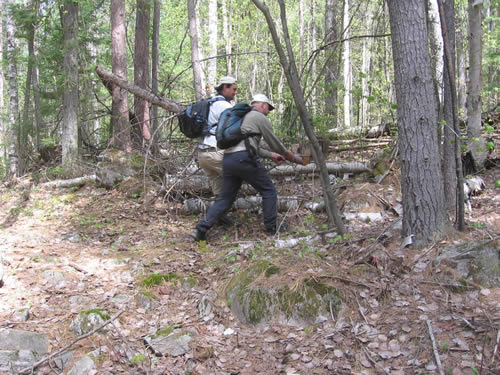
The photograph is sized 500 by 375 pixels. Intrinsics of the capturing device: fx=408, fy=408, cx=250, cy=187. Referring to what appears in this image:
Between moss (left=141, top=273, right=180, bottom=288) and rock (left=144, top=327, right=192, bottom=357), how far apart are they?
101cm

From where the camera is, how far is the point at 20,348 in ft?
12.3

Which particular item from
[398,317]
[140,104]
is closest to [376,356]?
[398,317]

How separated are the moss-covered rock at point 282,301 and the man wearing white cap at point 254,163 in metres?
1.86

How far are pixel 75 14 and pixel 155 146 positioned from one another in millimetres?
5013

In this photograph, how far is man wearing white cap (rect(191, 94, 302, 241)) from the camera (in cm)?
585

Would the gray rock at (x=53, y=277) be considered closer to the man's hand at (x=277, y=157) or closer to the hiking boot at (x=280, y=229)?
the hiking boot at (x=280, y=229)

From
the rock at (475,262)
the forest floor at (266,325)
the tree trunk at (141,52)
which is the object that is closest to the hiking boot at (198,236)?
the forest floor at (266,325)

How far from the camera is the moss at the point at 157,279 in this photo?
5.08 m

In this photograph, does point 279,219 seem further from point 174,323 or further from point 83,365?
point 83,365

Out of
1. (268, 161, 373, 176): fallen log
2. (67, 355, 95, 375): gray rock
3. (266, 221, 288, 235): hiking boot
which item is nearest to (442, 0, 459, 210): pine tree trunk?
(266, 221, 288, 235): hiking boot

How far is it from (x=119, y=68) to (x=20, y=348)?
8016 mm

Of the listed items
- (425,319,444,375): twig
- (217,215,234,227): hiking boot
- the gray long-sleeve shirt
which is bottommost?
(425,319,444,375): twig

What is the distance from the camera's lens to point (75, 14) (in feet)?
35.9

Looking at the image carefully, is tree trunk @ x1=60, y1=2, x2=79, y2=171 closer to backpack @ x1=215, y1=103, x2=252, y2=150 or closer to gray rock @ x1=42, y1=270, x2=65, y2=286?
gray rock @ x1=42, y1=270, x2=65, y2=286
